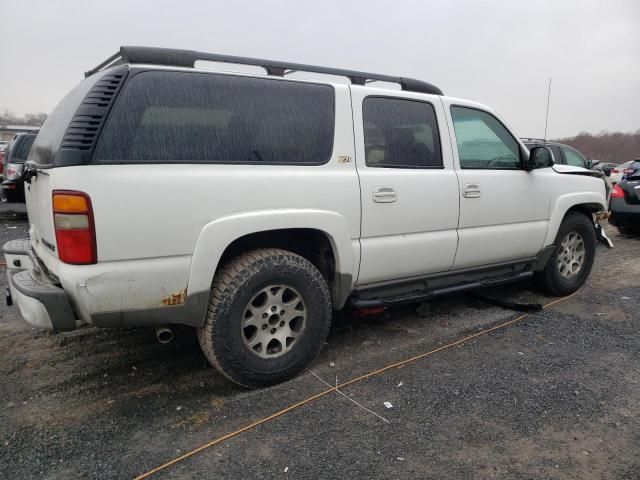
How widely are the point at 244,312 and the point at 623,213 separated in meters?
7.98

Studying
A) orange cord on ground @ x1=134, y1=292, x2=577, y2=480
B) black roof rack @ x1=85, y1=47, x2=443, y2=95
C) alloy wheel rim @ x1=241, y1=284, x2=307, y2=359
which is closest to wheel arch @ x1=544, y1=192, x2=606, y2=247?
orange cord on ground @ x1=134, y1=292, x2=577, y2=480

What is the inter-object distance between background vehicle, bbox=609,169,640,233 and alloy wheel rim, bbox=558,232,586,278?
396 cm

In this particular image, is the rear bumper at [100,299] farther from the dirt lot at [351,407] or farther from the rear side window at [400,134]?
the rear side window at [400,134]

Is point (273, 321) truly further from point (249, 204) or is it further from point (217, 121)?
point (217, 121)

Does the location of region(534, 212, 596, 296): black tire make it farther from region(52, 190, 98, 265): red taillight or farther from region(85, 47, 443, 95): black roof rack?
region(52, 190, 98, 265): red taillight

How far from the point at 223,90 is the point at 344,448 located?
211 cm

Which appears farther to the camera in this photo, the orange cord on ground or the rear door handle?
the rear door handle

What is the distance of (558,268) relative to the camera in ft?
16.5

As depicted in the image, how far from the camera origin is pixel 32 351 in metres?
3.62

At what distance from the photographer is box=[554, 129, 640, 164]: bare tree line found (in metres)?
41.3

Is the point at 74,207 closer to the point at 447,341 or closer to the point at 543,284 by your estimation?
the point at 447,341

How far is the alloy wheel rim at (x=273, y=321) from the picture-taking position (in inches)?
119

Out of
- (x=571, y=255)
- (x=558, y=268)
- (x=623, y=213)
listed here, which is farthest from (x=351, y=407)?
(x=623, y=213)

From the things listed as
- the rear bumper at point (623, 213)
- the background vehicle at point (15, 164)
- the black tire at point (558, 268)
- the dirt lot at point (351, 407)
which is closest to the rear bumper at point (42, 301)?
the dirt lot at point (351, 407)
